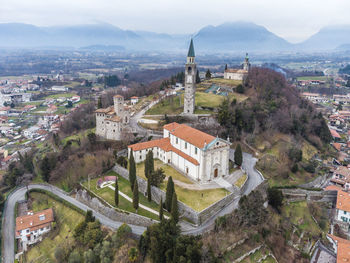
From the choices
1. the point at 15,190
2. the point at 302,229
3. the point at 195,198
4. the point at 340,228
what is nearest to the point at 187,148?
the point at 195,198

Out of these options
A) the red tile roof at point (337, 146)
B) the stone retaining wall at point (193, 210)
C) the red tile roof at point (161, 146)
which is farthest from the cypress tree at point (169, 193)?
the red tile roof at point (337, 146)

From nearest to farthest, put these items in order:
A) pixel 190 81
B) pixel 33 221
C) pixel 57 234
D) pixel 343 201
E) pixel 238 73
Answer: pixel 57 234
pixel 33 221
pixel 343 201
pixel 190 81
pixel 238 73

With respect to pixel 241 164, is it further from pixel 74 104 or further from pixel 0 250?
pixel 74 104

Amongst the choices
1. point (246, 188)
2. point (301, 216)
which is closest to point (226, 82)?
point (246, 188)

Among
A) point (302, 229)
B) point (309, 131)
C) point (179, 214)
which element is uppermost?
point (309, 131)

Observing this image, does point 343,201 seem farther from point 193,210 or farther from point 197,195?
point 193,210

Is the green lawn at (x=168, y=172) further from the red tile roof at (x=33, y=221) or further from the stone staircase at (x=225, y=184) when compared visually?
the red tile roof at (x=33, y=221)
